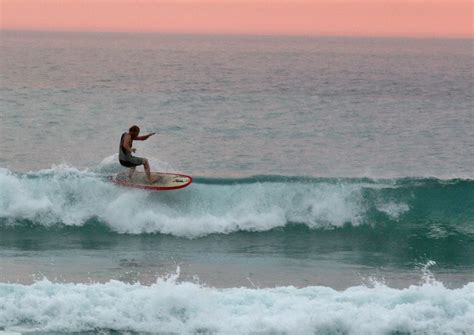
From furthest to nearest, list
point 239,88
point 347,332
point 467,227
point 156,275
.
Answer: point 239,88 < point 467,227 < point 156,275 < point 347,332

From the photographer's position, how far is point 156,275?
48.3 ft

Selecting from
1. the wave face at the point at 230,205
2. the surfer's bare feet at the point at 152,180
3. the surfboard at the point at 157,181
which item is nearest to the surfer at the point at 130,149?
the surfer's bare feet at the point at 152,180

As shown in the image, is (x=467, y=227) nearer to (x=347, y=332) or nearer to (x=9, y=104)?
(x=347, y=332)

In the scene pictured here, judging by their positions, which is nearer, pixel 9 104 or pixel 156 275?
pixel 156 275

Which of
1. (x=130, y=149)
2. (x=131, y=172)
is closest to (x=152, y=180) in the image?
(x=131, y=172)

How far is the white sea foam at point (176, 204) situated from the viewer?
17969mm

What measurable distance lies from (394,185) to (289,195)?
8.92ft

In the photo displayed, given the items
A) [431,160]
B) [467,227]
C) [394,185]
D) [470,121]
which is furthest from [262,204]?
[470,121]

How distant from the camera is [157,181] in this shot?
60.2ft

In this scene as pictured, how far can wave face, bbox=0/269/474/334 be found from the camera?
38.4ft

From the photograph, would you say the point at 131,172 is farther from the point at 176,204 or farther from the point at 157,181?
the point at 176,204

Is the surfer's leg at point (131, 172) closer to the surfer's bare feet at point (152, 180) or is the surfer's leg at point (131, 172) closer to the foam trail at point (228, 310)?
the surfer's bare feet at point (152, 180)

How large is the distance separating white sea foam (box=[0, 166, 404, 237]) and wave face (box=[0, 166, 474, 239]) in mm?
22

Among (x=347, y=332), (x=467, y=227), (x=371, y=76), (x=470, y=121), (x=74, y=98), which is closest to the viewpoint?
(x=347, y=332)
